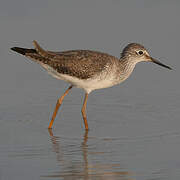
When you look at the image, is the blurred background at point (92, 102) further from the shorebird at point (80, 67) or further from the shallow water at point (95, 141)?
the shorebird at point (80, 67)

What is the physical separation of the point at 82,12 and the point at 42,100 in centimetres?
529

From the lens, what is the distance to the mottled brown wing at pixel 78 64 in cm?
1170

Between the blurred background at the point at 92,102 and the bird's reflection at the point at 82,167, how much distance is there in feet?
0.05

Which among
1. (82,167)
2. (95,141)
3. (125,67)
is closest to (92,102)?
(125,67)

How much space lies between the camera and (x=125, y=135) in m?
10.5

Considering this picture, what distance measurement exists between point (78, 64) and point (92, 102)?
4.86 ft

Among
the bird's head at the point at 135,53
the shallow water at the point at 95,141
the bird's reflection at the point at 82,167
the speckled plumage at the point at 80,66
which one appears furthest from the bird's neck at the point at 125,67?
the bird's reflection at the point at 82,167

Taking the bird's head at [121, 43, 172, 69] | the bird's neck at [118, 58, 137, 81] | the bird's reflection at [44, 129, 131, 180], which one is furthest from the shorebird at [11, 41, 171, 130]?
the bird's reflection at [44, 129, 131, 180]

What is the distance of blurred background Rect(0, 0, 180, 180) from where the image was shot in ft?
28.9

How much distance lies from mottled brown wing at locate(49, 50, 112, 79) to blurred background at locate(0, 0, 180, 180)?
1.05 m

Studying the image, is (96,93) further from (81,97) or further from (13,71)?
(13,71)

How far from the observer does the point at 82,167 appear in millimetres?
8695

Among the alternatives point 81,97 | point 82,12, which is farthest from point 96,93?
point 82,12

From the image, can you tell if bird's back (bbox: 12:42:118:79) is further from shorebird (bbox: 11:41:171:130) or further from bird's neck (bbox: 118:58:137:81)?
bird's neck (bbox: 118:58:137:81)
